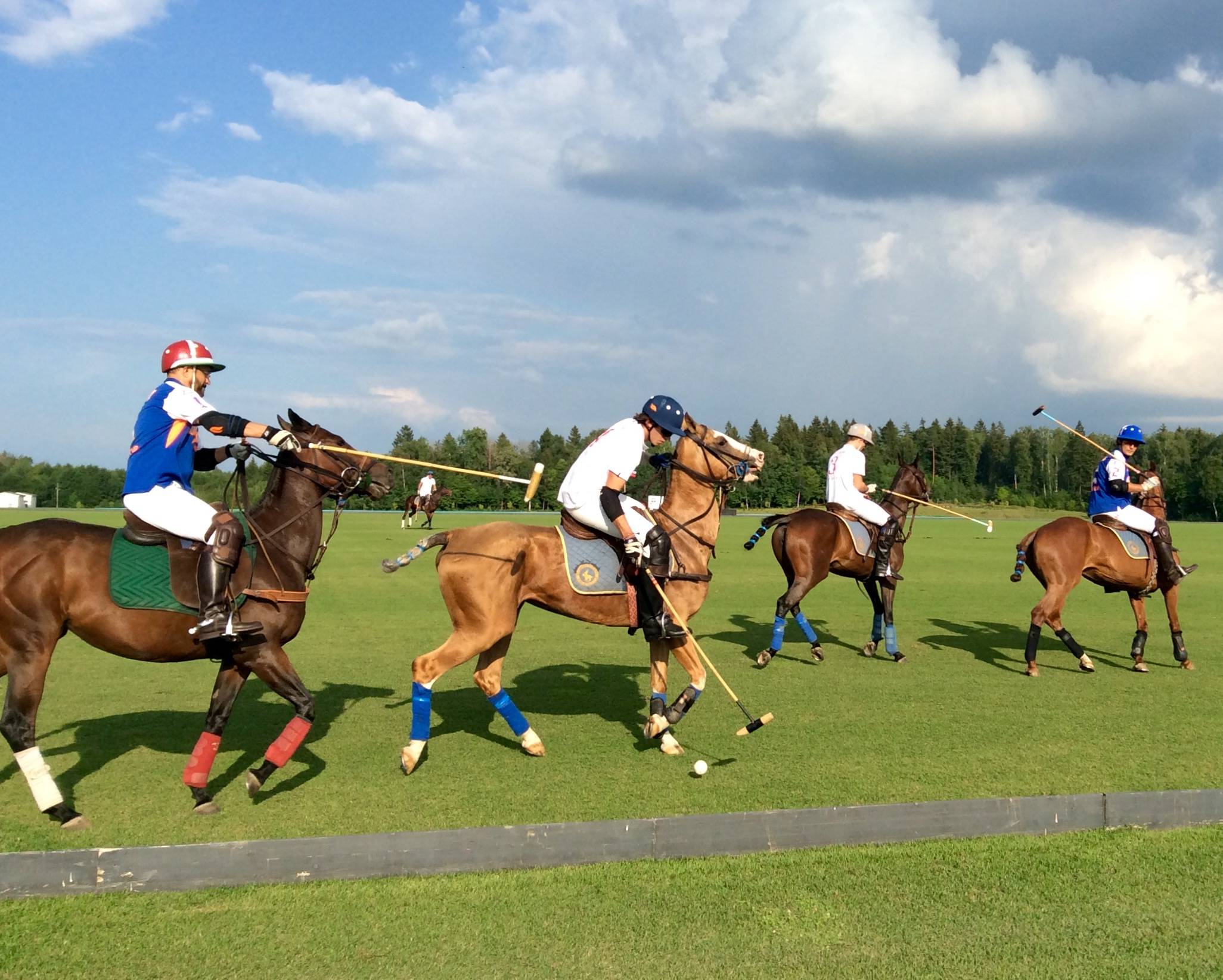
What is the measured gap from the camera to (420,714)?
20.7 ft

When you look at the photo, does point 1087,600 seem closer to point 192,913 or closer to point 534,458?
point 192,913

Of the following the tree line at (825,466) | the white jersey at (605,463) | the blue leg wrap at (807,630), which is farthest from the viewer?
the tree line at (825,466)

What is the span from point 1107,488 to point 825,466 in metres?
50.3

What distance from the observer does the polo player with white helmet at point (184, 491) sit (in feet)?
17.9

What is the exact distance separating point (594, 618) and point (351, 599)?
10.2m

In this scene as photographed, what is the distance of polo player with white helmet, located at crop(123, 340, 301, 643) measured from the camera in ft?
17.9

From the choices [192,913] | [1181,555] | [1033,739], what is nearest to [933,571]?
[1181,555]

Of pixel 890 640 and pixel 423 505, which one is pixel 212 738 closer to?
pixel 890 640

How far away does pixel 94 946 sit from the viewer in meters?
3.81

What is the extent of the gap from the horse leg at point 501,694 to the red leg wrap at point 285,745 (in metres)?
1.35

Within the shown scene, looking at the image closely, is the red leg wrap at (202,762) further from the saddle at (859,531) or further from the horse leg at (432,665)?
the saddle at (859,531)

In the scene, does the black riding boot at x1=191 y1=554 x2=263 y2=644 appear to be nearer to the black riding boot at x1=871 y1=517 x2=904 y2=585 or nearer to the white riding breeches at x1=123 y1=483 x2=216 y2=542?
the white riding breeches at x1=123 y1=483 x2=216 y2=542

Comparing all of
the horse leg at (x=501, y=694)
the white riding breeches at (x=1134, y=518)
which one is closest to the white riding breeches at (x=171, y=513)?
the horse leg at (x=501, y=694)

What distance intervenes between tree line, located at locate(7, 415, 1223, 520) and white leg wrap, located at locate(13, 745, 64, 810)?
43.7 meters
